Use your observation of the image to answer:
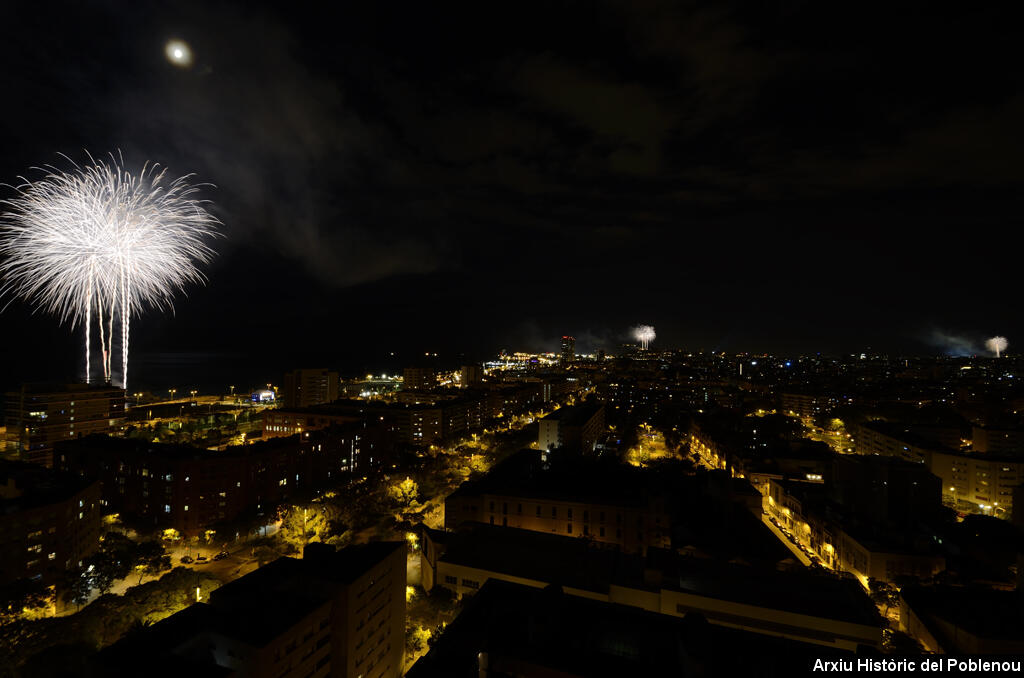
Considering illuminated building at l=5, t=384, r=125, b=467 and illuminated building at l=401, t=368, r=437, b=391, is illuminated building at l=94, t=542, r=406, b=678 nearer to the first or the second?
illuminated building at l=5, t=384, r=125, b=467

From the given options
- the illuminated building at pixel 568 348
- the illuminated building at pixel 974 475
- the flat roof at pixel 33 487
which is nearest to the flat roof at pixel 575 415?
the illuminated building at pixel 974 475

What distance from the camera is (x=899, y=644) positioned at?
6656 millimetres

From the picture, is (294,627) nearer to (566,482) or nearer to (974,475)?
(566,482)

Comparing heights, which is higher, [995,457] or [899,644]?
[995,457]

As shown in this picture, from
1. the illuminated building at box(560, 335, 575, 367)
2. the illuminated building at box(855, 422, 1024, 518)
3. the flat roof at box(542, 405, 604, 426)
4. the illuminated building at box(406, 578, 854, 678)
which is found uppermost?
the illuminated building at box(560, 335, 575, 367)

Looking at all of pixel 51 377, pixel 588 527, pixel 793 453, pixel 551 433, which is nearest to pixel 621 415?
pixel 551 433

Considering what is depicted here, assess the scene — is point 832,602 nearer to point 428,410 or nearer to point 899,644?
point 899,644

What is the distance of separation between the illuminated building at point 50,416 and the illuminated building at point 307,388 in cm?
1089

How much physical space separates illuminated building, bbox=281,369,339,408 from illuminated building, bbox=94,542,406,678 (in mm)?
25815

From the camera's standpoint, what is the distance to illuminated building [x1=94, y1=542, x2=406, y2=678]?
4508 millimetres

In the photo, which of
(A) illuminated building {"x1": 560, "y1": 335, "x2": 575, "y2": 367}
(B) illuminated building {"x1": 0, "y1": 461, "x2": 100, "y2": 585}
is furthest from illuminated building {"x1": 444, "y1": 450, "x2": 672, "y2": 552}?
(A) illuminated building {"x1": 560, "y1": 335, "x2": 575, "y2": 367}

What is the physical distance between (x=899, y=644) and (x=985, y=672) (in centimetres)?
311

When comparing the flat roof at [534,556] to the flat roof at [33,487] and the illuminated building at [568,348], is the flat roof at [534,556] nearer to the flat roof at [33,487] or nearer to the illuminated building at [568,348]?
the flat roof at [33,487]

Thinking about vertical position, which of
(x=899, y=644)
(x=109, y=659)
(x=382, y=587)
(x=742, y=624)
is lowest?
(x=899, y=644)
